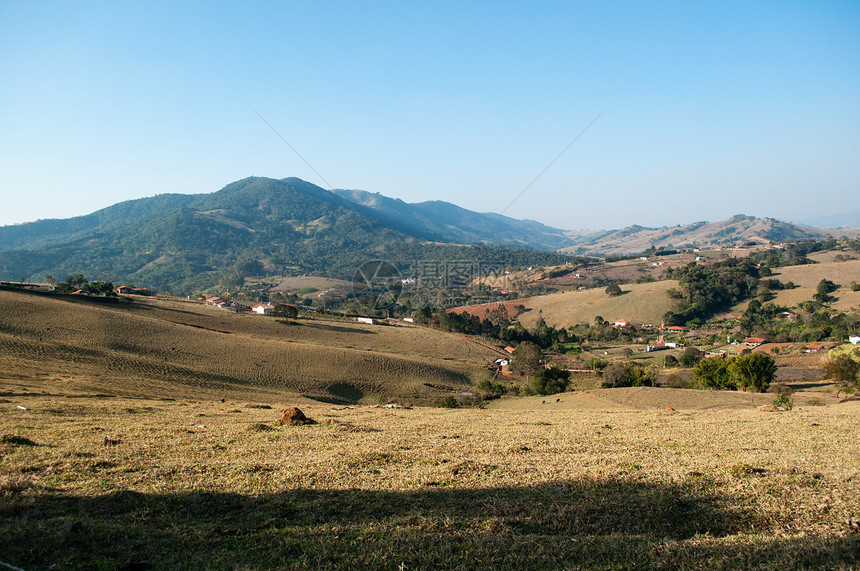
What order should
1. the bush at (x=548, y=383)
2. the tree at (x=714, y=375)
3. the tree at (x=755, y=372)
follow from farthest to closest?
the bush at (x=548, y=383), the tree at (x=714, y=375), the tree at (x=755, y=372)

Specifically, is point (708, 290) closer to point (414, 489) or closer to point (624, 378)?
point (624, 378)

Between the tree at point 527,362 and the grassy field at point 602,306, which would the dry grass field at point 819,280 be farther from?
the tree at point 527,362

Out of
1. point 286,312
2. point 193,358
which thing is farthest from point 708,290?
point 193,358

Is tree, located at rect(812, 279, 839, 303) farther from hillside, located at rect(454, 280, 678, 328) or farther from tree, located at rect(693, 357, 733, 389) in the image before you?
tree, located at rect(693, 357, 733, 389)

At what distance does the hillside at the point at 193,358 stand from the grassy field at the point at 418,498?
1424cm

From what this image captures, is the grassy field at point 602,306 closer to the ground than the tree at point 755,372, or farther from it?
closer to the ground

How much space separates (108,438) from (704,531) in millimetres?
12470

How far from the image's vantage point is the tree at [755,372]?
3534 cm

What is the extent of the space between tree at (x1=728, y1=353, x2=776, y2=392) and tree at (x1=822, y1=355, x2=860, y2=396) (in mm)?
5942

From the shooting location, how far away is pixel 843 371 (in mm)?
38281

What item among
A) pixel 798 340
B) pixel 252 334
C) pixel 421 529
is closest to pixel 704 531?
pixel 421 529

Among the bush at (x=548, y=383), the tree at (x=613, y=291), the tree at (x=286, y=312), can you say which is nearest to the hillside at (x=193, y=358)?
the bush at (x=548, y=383)

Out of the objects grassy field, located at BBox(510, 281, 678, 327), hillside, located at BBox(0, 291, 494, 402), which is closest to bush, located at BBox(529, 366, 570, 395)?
hillside, located at BBox(0, 291, 494, 402)

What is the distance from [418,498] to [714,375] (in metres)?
38.8
